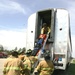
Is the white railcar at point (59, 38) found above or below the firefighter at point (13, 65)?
above

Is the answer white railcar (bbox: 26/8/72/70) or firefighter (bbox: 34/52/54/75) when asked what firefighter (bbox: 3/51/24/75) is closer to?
firefighter (bbox: 34/52/54/75)

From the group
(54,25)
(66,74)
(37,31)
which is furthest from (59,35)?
(66,74)

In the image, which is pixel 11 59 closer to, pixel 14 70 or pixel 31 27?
pixel 14 70

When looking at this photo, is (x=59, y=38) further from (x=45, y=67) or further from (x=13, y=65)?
(x=13, y=65)

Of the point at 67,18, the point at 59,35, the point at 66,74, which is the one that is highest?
the point at 67,18

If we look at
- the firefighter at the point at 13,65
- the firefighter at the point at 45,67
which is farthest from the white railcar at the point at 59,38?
the firefighter at the point at 13,65

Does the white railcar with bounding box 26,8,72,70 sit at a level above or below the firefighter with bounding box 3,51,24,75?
above

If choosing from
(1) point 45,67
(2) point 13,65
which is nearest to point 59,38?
(1) point 45,67

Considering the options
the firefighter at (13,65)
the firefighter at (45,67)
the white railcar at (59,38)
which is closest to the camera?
the firefighter at (13,65)

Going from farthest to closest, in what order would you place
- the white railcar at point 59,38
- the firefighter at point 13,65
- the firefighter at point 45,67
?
the white railcar at point 59,38 < the firefighter at point 45,67 < the firefighter at point 13,65

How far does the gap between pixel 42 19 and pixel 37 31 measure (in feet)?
2.82

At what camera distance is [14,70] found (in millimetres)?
6867

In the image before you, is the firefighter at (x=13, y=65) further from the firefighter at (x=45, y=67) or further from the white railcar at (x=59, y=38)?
the white railcar at (x=59, y=38)

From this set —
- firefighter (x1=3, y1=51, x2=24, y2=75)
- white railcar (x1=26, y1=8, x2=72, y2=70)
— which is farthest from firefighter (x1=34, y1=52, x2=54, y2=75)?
white railcar (x1=26, y1=8, x2=72, y2=70)
